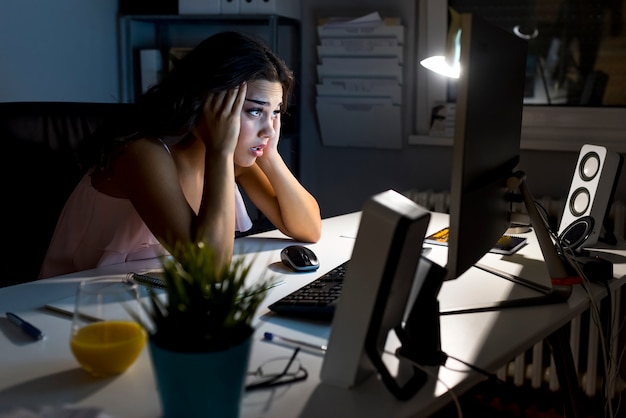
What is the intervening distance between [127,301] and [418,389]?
0.36m

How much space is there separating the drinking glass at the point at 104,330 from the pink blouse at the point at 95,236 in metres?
0.67

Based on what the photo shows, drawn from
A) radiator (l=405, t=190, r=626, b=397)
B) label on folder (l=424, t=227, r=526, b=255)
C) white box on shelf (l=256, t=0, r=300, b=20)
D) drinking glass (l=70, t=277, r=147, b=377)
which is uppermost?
white box on shelf (l=256, t=0, r=300, b=20)

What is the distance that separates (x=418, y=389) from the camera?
90 centimetres

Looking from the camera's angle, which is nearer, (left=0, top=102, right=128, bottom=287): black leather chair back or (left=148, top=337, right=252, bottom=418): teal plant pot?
(left=148, top=337, right=252, bottom=418): teal plant pot

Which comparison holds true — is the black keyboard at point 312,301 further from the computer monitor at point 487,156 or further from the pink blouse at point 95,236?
the pink blouse at point 95,236

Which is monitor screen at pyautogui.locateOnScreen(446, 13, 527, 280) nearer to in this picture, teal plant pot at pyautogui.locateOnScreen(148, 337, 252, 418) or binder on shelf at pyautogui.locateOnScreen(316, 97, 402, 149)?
teal plant pot at pyautogui.locateOnScreen(148, 337, 252, 418)

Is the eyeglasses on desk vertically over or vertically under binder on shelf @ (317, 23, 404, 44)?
under

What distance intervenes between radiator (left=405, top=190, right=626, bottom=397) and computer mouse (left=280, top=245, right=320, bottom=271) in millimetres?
994

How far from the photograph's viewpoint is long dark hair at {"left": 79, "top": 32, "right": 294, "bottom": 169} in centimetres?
162

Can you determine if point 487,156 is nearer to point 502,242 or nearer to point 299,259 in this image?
point 299,259

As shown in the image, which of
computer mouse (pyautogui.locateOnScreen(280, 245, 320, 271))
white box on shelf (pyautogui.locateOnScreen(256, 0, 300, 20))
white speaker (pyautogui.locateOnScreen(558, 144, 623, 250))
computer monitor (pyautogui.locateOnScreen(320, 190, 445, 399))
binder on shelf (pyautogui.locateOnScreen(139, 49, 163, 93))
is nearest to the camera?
computer monitor (pyautogui.locateOnScreen(320, 190, 445, 399))

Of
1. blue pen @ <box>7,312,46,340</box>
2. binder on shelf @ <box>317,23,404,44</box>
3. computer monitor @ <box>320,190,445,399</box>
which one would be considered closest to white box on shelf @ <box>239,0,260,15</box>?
binder on shelf @ <box>317,23,404,44</box>

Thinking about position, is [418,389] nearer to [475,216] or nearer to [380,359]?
[380,359]

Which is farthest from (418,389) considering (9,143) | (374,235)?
(9,143)
